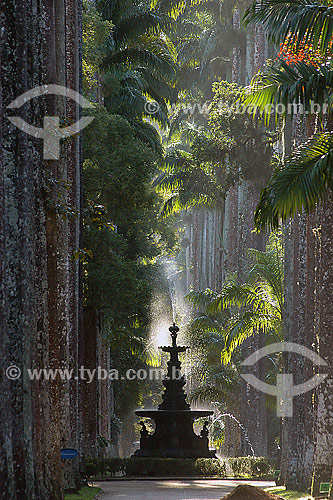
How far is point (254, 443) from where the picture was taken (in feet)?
105

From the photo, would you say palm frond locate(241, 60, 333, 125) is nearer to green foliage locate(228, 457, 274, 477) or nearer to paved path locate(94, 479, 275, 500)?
paved path locate(94, 479, 275, 500)

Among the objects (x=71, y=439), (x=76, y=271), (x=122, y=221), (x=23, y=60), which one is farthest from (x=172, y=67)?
(x=23, y=60)

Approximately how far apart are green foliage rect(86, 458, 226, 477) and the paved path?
1.48 m

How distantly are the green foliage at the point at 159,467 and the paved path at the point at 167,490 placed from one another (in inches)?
58.5

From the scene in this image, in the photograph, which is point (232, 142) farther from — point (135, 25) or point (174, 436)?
point (174, 436)

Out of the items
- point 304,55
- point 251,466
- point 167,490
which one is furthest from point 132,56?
point 167,490

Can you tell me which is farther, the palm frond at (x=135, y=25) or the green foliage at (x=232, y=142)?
the palm frond at (x=135, y=25)

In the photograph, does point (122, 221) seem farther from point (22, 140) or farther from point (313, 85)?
point (22, 140)

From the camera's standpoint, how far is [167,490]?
56.7 ft

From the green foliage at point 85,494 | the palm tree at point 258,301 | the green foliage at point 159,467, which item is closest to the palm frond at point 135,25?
the palm tree at point 258,301

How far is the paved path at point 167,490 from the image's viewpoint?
15250mm

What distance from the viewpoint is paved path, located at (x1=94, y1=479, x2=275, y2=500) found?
1525 centimetres

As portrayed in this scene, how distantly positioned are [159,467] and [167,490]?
621 centimetres

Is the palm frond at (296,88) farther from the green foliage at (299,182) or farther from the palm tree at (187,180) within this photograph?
the palm tree at (187,180)
